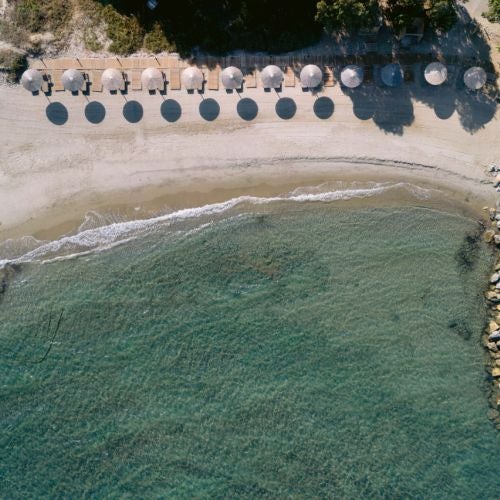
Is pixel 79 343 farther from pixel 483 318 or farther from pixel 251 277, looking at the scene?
pixel 483 318

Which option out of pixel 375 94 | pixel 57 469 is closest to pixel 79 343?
pixel 57 469

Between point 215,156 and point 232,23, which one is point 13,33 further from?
point 215,156

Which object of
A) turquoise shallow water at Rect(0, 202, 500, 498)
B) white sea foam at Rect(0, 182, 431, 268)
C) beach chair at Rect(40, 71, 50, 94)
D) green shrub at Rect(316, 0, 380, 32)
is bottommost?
turquoise shallow water at Rect(0, 202, 500, 498)

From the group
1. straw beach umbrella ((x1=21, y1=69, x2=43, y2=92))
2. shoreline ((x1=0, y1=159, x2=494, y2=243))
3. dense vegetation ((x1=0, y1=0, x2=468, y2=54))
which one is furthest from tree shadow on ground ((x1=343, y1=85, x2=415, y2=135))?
straw beach umbrella ((x1=21, y1=69, x2=43, y2=92))

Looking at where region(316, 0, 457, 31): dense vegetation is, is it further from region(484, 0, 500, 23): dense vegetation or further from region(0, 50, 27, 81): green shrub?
region(0, 50, 27, 81): green shrub

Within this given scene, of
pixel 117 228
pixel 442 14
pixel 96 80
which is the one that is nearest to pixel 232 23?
pixel 96 80

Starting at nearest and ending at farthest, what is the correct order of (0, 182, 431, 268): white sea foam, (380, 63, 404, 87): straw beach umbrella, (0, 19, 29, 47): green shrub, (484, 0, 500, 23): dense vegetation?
(484, 0, 500, 23): dense vegetation
(380, 63, 404, 87): straw beach umbrella
(0, 19, 29, 47): green shrub
(0, 182, 431, 268): white sea foam

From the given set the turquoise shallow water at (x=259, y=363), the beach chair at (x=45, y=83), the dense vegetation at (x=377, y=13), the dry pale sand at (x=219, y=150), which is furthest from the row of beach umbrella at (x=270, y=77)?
the turquoise shallow water at (x=259, y=363)
